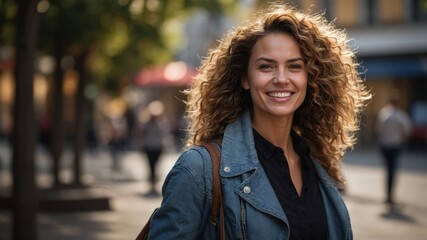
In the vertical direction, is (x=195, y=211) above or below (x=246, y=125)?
below

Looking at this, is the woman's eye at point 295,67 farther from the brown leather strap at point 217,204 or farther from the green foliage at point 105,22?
the green foliage at point 105,22

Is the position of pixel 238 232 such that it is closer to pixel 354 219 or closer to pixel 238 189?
pixel 238 189

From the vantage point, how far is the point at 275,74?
137 inches

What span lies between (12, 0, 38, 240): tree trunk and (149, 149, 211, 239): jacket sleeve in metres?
6.32

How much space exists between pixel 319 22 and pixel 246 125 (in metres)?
0.66

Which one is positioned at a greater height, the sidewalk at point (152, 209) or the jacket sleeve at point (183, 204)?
the jacket sleeve at point (183, 204)

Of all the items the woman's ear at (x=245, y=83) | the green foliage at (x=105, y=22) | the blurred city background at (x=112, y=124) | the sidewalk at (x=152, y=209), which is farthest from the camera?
the green foliage at (x=105, y=22)

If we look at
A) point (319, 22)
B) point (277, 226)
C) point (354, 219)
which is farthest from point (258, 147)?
point (354, 219)

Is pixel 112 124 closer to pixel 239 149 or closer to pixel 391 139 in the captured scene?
pixel 391 139

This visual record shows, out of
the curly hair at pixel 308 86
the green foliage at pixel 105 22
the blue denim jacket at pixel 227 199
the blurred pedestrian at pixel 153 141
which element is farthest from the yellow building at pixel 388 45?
the blue denim jacket at pixel 227 199

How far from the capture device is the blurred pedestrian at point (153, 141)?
17031 mm

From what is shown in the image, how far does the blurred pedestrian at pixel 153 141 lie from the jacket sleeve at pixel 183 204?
13648mm

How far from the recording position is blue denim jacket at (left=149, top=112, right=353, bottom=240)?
3.08 metres

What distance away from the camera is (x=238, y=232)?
3139mm
